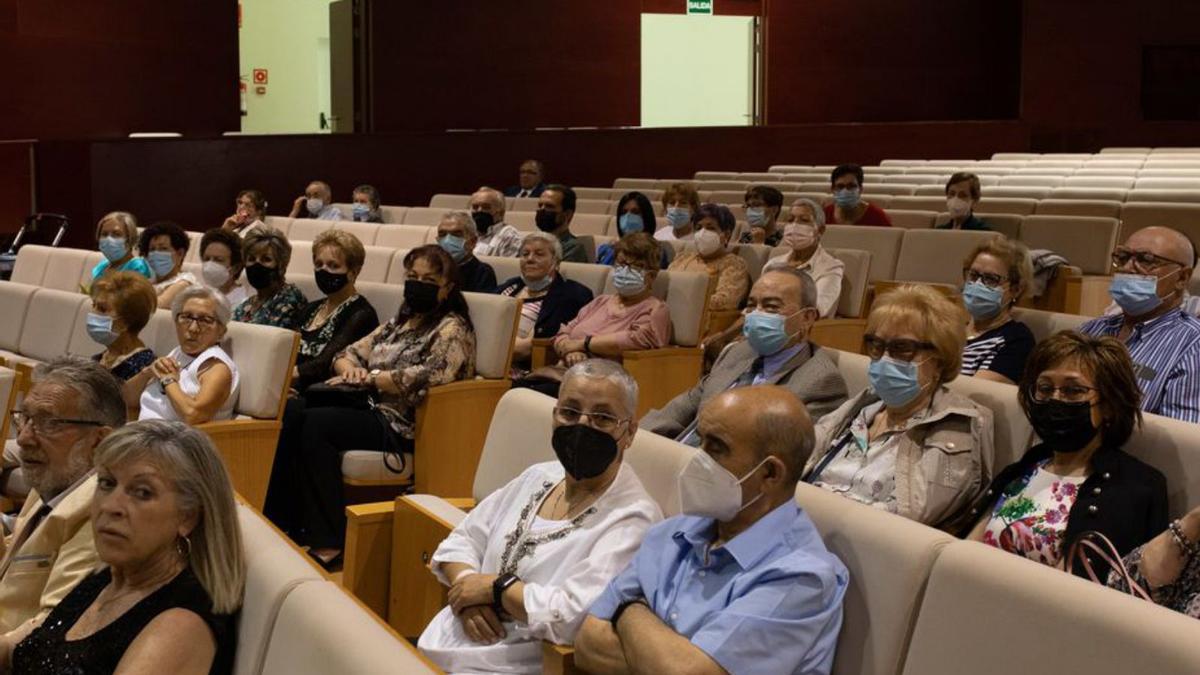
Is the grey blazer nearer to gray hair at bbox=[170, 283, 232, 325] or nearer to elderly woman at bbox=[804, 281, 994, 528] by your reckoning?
elderly woman at bbox=[804, 281, 994, 528]

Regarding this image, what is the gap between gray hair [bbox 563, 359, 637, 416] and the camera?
293 centimetres

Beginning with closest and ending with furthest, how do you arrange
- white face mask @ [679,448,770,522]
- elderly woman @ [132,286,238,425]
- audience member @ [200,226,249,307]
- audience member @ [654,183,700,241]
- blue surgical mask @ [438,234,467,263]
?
white face mask @ [679,448,770,522]
elderly woman @ [132,286,238,425]
audience member @ [200,226,249,307]
blue surgical mask @ [438,234,467,263]
audience member @ [654,183,700,241]

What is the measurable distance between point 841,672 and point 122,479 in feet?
3.98

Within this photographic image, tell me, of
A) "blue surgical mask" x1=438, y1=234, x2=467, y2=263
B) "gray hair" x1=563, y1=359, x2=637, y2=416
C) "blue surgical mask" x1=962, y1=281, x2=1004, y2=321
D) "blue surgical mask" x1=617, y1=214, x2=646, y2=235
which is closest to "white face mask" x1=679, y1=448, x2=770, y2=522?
"gray hair" x1=563, y1=359, x2=637, y2=416

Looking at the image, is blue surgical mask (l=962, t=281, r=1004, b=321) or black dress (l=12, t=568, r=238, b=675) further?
blue surgical mask (l=962, t=281, r=1004, b=321)

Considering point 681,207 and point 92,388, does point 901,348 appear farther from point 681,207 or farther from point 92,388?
point 681,207

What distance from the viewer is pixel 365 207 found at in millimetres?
10062

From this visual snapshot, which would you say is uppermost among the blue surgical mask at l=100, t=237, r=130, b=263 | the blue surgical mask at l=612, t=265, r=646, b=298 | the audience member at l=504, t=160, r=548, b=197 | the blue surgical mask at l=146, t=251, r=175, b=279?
the audience member at l=504, t=160, r=548, b=197

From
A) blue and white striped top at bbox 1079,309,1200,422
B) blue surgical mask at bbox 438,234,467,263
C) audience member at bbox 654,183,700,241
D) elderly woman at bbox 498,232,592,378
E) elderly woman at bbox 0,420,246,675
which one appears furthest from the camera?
audience member at bbox 654,183,700,241

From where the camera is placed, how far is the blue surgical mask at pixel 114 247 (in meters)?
6.89

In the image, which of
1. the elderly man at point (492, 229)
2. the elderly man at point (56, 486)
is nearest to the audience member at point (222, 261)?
the elderly man at point (492, 229)

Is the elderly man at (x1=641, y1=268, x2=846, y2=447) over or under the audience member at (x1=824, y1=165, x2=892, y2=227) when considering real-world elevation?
under

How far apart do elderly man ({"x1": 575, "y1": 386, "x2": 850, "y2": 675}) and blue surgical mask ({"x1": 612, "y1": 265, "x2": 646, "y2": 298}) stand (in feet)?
10.7

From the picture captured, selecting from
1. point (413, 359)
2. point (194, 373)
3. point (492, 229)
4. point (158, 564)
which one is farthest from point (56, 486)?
point (492, 229)
